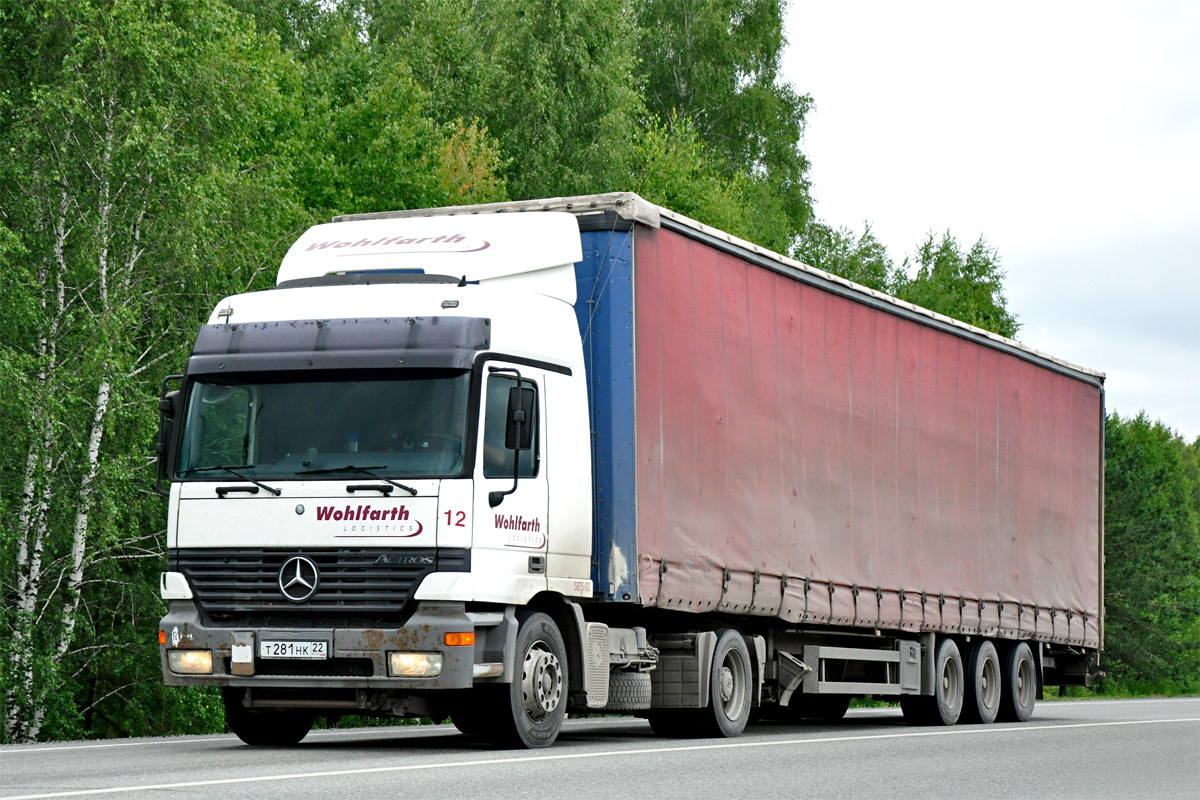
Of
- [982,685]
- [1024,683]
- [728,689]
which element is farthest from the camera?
[1024,683]

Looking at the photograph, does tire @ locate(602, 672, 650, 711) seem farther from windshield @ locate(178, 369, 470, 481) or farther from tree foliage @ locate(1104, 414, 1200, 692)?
tree foliage @ locate(1104, 414, 1200, 692)

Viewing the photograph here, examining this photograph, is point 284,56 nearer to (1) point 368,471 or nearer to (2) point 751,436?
(2) point 751,436

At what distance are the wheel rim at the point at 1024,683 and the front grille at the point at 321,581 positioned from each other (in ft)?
34.4

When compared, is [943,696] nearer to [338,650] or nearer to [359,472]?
[338,650]

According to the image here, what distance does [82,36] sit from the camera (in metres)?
21.1

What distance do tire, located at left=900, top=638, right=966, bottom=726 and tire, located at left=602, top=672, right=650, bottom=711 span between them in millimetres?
5316

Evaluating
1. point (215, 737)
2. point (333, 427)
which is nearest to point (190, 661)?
point (333, 427)

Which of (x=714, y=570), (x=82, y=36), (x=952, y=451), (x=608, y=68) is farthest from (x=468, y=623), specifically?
(x=608, y=68)

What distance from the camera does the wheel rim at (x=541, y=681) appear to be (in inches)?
469

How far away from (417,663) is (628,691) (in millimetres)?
2551

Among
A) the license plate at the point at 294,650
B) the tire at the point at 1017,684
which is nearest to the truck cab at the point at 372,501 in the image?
the license plate at the point at 294,650

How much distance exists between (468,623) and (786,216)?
132ft

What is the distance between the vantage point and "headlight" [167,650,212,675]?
11570 mm

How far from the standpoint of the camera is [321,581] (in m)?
11.3
